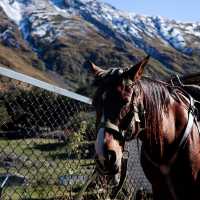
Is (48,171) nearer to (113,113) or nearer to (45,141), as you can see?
(45,141)

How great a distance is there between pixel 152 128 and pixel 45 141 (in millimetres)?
2361

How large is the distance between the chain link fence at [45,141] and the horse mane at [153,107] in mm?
1545

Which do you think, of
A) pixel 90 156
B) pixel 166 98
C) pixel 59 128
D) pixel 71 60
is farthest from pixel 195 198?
pixel 71 60

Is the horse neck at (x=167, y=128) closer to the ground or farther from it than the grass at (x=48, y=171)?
farther from it

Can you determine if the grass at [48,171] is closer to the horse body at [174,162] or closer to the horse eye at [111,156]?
the horse body at [174,162]

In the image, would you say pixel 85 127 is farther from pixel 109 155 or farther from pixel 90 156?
pixel 109 155

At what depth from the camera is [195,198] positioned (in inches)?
166

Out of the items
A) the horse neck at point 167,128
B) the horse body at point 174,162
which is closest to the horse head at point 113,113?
the horse neck at point 167,128

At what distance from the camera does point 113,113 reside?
3.62 metres

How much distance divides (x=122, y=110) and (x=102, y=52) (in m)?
178

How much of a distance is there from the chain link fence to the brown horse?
1.47m

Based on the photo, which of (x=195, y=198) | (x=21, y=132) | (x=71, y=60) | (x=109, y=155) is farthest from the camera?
(x=71, y=60)

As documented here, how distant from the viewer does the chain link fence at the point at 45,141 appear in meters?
5.34

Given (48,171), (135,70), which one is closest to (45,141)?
(48,171)
